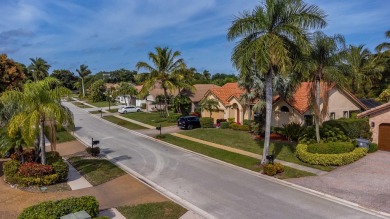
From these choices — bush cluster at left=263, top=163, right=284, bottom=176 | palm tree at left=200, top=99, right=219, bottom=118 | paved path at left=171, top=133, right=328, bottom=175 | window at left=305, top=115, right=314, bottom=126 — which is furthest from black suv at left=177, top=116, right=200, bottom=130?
bush cluster at left=263, top=163, right=284, bottom=176

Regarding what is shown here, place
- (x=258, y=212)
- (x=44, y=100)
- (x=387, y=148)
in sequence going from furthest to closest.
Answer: (x=387, y=148) < (x=44, y=100) < (x=258, y=212)

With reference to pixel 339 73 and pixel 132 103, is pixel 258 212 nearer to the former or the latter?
pixel 339 73

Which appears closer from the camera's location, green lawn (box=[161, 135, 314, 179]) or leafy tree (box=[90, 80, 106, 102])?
green lawn (box=[161, 135, 314, 179])

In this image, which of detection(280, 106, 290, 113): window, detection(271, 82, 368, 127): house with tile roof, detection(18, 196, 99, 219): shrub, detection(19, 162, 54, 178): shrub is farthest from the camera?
detection(280, 106, 290, 113): window

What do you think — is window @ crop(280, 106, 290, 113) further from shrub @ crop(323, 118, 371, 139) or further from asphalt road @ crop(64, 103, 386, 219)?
asphalt road @ crop(64, 103, 386, 219)

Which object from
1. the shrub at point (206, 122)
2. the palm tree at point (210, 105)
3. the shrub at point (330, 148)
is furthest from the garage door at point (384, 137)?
the palm tree at point (210, 105)

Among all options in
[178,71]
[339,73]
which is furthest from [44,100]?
[178,71]

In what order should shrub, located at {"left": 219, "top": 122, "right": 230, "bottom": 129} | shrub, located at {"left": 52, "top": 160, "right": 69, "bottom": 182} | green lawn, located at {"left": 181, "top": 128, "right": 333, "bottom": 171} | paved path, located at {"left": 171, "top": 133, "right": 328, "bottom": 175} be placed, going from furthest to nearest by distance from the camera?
shrub, located at {"left": 219, "top": 122, "right": 230, "bottom": 129}
green lawn, located at {"left": 181, "top": 128, "right": 333, "bottom": 171}
paved path, located at {"left": 171, "top": 133, "right": 328, "bottom": 175}
shrub, located at {"left": 52, "top": 160, "right": 69, "bottom": 182}
